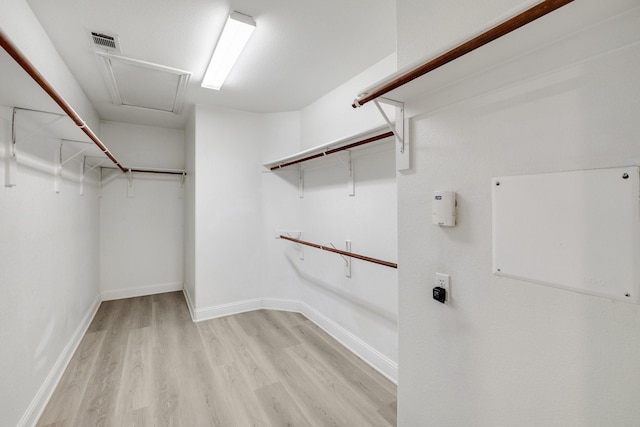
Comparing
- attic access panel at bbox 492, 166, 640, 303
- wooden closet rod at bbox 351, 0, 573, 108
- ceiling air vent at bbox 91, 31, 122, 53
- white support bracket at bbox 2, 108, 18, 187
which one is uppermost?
ceiling air vent at bbox 91, 31, 122, 53

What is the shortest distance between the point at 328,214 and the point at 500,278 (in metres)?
2.08

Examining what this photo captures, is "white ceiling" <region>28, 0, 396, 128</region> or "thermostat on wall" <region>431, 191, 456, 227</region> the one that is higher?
"white ceiling" <region>28, 0, 396, 128</region>

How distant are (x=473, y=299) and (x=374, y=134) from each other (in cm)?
133

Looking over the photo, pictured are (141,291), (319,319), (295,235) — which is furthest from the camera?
(141,291)

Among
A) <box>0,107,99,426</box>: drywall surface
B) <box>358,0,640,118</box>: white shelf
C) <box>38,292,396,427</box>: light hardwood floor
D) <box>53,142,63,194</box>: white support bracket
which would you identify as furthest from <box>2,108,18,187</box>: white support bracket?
<box>358,0,640,118</box>: white shelf

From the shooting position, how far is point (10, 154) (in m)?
1.53

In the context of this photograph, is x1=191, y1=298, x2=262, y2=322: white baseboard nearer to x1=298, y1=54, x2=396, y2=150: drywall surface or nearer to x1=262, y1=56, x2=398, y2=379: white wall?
x1=262, y1=56, x2=398, y2=379: white wall

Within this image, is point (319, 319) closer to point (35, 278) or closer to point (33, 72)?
point (35, 278)

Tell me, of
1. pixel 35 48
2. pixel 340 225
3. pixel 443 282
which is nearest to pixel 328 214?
pixel 340 225

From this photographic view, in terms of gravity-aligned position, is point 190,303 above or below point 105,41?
below

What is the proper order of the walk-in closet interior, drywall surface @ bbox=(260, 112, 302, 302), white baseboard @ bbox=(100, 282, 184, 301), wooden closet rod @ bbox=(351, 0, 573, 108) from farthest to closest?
white baseboard @ bbox=(100, 282, 184, 301), drywall surface @ bbox=(260, 112, 302, 302), the walk-in closet interior, wooden closet rod @ bbox=(351, 0, 573, 108)

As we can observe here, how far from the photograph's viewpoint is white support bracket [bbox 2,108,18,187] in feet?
4.91

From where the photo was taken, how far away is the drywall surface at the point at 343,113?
2.31 metres

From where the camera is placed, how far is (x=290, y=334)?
2.92 metres
